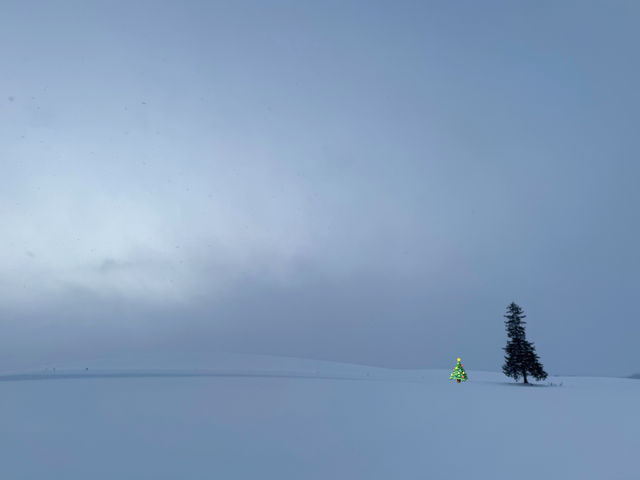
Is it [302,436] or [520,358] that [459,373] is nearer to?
[520,358]

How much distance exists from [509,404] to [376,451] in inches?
403

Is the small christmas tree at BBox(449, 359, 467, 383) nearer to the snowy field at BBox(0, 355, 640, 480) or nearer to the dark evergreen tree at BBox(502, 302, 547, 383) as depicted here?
the dark evergreen tree at BBox(502, 302, 547, 383)

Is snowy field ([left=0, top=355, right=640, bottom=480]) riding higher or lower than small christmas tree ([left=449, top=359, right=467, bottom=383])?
lower

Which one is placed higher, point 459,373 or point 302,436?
point 459,373

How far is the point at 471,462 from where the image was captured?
29.2ft

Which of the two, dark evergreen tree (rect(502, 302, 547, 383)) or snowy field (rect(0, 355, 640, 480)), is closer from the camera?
snowy field (rect(0, 355, 640, 480))

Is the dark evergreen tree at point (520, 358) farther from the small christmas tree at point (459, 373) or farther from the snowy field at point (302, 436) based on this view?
the snowy field at point (302, 436)

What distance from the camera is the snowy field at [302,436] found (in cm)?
Answer: 827

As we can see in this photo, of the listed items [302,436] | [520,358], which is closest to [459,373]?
[520,358]

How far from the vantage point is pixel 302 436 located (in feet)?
34.7

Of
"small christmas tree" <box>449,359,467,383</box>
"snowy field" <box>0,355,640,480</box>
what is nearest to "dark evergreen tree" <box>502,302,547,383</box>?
"small christmas tree" <box>449,359,467,383</box>

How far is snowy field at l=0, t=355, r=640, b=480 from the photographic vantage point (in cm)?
Answer: 827

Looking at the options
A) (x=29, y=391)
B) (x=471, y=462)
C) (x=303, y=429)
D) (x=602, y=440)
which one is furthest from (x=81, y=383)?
(x=602, y=440)

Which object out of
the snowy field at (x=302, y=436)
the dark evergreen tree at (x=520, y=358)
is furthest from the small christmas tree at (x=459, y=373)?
the snowy field at (x=302, y=436)
